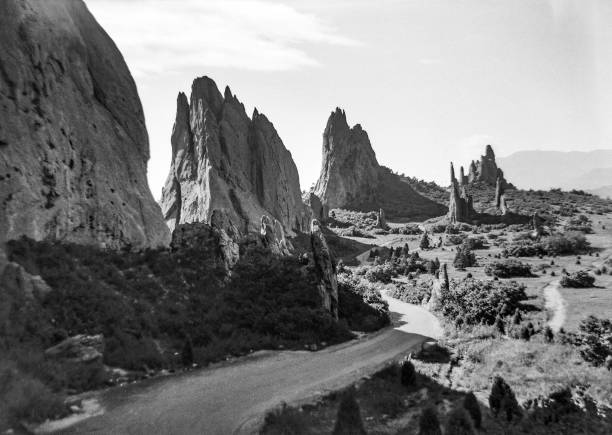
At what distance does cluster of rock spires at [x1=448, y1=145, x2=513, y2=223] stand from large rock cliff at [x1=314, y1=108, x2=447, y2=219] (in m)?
16.2

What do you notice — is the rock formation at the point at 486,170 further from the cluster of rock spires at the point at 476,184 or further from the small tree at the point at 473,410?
the small tree at the point at 473,410

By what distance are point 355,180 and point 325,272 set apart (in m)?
134

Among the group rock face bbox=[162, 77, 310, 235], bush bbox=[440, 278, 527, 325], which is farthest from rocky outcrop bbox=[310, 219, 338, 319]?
rock face bbox=[162, 77, 310, 235]

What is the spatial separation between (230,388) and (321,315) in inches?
517

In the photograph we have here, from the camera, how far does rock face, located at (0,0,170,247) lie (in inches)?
1142

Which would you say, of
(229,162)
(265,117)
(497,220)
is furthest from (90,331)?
(497,220)

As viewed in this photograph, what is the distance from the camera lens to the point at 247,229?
75938 mm

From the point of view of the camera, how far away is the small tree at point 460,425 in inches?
642

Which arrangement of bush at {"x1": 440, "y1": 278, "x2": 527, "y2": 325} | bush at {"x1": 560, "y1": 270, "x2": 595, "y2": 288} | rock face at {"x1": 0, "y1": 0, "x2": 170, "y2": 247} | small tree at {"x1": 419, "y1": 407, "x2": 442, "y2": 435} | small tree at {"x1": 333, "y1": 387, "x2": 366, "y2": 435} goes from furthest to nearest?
bush at {"x1": 560, "y1": 270, "x2": 595, "y2": 288} → bush at {"x1": 440, "y1": 278, "x2": 527, "y2": 325} → rock face at {"x1": 0, "y1": 0, "x2": 170, "y2": 247} → small tree at {"x1": 419, "y1": 407, "x2": 442, "y2": 435} → small tree at {"x1": 333, "y1": 387, "x2": 366, "y2": 435}

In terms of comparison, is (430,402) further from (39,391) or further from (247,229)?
(247,229)

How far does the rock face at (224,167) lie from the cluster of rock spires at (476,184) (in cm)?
4672

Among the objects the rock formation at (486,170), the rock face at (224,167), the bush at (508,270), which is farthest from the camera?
the rock formation at (486,170)

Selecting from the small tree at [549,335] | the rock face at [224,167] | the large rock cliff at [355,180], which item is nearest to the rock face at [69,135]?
the rock face at [224,167]

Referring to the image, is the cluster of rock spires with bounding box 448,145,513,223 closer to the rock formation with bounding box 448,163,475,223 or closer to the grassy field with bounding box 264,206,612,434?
the rock formation with bounding box 448,163,475,223
